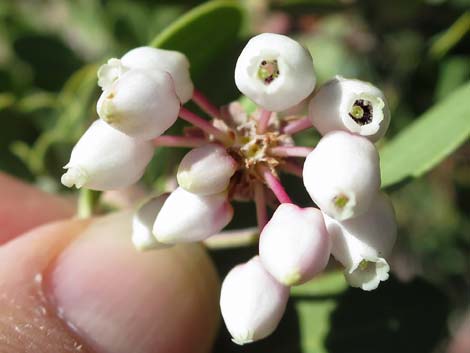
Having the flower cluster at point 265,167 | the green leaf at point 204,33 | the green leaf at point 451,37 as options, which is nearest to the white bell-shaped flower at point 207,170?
the flower cluster at point 265,167

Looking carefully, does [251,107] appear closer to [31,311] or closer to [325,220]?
[325,220]

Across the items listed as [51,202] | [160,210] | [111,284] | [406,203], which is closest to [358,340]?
[111,284]

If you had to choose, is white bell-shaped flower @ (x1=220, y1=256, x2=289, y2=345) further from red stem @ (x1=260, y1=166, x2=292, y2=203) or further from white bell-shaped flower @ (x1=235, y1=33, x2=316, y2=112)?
white bell-shaped flower @ (x1=235, y1=33, x2=316, y2=112)

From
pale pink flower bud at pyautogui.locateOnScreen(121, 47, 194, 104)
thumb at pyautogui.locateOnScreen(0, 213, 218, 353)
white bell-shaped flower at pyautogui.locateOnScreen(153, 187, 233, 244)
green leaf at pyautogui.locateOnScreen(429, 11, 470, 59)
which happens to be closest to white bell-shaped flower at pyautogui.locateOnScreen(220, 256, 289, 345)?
white bell-shaped flower at pyautogui.locateOnScreen(153, 187, 233, 244)

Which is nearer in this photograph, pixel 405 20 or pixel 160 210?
pixel 160 210

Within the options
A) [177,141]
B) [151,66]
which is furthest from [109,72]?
[177,141]

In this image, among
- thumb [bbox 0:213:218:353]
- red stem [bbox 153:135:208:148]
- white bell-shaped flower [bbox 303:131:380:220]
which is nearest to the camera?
white bell-shaped flower [bbox 303:131:380:220]
